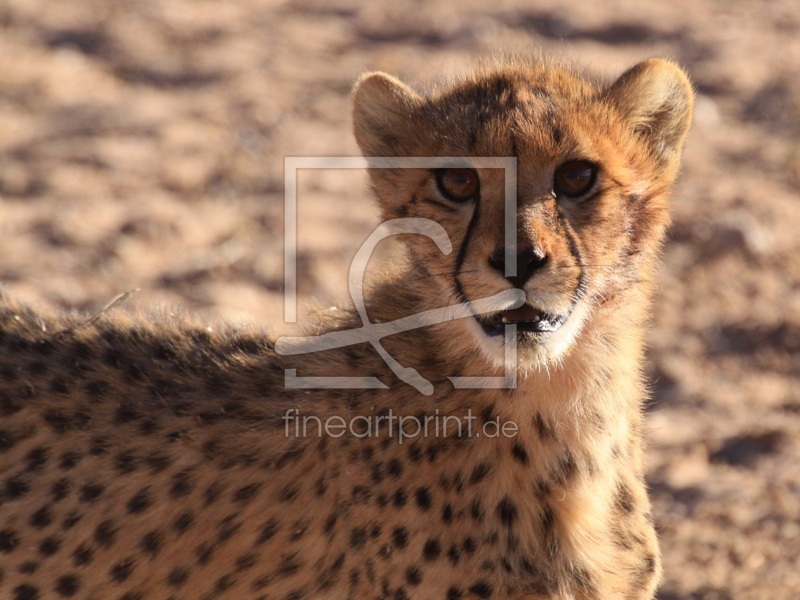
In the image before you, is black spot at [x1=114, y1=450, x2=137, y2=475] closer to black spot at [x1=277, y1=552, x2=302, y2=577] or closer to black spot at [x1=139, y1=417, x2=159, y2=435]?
black spot at [x1=139, y1=417, x2=159, y2=435]

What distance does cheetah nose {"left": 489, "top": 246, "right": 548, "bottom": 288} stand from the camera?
9.19 feet

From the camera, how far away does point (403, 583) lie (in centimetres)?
302

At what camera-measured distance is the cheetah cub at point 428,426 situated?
3027 millimetres

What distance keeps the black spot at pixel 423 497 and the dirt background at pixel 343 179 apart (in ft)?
4.86

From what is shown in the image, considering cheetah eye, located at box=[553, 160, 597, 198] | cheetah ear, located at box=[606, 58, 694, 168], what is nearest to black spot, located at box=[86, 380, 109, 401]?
cheetah eye, located at box=[553, 160, 597, 198]

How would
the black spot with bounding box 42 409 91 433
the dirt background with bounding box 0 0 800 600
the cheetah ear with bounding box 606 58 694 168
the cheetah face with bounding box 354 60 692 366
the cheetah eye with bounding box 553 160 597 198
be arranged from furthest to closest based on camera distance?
1. the dirt background with bounding box 0 0 800 600
2. the cheetah ear with bounding box 606 58 694 168
3. the black spot with bounding box 42 409 91 433
4. the cheetah eye with bounding box 553 160 597 198
5. the cheetah face with bounding box 354 60 692 366

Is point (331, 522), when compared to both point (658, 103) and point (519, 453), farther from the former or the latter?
point (658, 103)

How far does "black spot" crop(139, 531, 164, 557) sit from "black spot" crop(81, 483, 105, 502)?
0.17 metres

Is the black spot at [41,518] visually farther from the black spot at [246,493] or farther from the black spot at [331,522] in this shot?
the black spot at [331,522]

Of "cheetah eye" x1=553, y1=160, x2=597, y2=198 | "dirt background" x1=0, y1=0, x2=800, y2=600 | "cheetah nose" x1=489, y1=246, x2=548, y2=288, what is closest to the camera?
"cheetah nose" x1=489, y1=246, x2=548, y2=288

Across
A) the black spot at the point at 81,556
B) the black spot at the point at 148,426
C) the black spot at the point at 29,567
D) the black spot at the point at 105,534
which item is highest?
the black spot at the point at 148,426

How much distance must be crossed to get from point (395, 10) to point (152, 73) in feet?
6.19

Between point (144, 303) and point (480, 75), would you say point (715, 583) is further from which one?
point (144, 303)

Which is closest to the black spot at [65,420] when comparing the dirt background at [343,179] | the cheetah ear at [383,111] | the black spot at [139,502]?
the black spot at [139,502]
